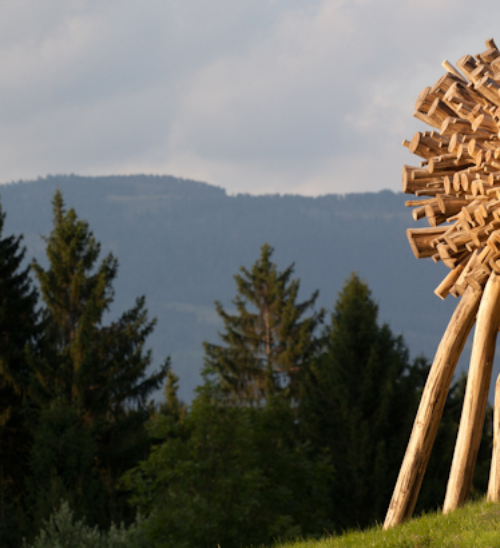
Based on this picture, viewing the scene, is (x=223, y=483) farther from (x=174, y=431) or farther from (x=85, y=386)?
(x=85, y=386)

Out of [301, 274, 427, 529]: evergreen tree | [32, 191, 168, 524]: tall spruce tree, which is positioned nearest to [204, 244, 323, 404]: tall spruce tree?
[32, 191, 168, 524]: tall spruce tree

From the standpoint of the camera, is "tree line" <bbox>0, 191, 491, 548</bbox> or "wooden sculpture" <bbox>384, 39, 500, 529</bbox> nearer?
"wooden sculpture" <bbox>384, 39, 500, 529</bbox>

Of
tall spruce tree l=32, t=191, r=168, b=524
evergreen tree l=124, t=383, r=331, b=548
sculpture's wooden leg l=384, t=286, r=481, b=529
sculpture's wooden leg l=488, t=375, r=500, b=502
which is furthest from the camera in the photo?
tall spruce tree l=32, t=191, r=168, b=524

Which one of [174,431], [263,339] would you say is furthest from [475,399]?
[263,339]

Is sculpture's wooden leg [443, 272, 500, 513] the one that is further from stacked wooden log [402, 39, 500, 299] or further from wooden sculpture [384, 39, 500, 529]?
stacked wooden log [402, 39, 500, 299]

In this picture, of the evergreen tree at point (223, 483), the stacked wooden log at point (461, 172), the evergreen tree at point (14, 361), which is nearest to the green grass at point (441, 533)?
the stacked wooden log at point (461, 172)

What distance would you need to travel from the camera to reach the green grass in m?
5.08

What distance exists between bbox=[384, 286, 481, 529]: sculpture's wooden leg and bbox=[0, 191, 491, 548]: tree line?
32.1 ft

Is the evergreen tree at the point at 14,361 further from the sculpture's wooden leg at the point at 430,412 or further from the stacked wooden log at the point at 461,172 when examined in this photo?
the stacked wooden log at the point at 461,172

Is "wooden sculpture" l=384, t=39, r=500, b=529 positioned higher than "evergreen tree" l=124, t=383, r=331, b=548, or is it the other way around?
"wooden sculpture" l=384, t=39, r=500, b=529

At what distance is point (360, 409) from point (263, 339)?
52.5 feet

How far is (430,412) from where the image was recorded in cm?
601

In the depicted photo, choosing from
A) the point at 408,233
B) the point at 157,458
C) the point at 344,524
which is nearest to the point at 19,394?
the point at 157,458

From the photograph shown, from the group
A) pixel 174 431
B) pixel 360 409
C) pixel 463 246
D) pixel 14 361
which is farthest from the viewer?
pixel 14 361
